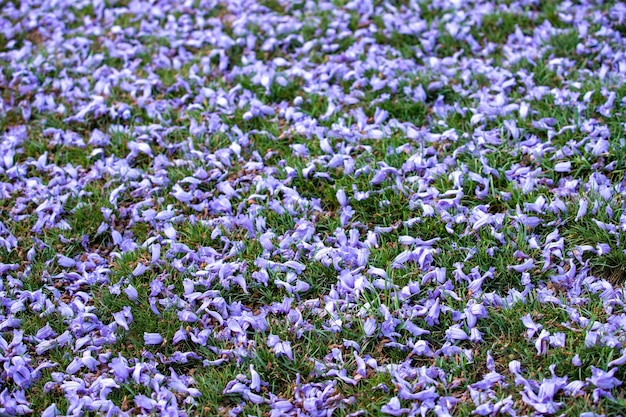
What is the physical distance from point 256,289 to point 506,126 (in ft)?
6.44

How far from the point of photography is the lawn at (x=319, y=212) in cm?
352

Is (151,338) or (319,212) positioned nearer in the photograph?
(151,338)

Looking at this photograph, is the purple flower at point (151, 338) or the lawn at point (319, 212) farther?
the purple flower at point (151, 338)

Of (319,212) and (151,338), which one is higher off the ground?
(319,212)

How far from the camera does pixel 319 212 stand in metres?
4.44

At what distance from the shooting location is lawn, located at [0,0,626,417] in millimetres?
3516

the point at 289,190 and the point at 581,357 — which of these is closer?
the point at 581,357

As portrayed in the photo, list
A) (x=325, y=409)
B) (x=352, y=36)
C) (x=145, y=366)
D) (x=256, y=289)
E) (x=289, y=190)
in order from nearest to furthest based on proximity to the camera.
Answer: (x=325, y=409), (x=145, y=366), (x=256, y=289), (x=289, y=190), (x=352, y=36)

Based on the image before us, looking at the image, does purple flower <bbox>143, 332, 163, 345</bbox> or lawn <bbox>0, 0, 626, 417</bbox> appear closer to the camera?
lawn <bbox>0, 0, 626, 417</bbox>

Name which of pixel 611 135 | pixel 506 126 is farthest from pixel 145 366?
pixel 611 135

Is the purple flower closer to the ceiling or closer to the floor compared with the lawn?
closer to the floor

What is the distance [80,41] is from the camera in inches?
246

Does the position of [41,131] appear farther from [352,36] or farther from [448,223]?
[448,223]

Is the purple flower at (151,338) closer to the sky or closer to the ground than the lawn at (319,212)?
closer to the ground
